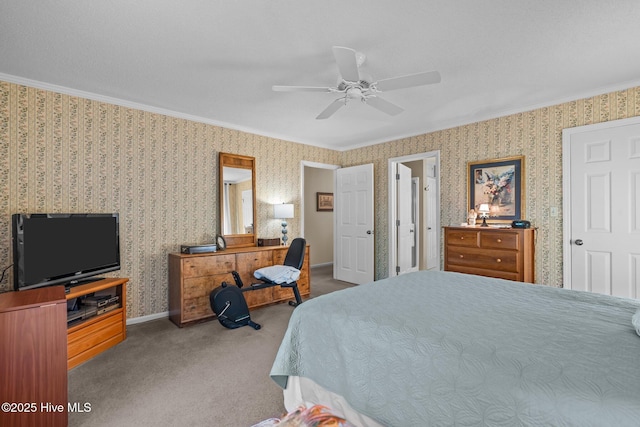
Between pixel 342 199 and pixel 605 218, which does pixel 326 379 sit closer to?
pixel 605 218

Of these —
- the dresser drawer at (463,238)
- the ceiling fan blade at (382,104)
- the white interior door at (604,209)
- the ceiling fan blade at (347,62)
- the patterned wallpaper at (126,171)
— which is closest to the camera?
the ceiling fan blade at (347,62)

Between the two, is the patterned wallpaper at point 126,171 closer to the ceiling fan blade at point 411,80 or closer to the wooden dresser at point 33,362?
the wooden dresser at point 33,362

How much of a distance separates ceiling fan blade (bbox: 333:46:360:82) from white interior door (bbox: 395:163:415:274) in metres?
3.05

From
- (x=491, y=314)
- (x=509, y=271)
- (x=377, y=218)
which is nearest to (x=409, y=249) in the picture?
(x=377, y=218)

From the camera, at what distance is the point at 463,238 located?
3635 millimetres

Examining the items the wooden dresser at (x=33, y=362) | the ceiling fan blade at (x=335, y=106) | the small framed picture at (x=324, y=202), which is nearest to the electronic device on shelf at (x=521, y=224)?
the ceiling fan blade at (x=335, y=106)

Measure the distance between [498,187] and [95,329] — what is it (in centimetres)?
453

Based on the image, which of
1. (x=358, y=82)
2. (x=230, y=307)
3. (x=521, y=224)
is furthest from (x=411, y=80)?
(x=230, y=307)

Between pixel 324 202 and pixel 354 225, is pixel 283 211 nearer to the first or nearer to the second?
pixel 354 225

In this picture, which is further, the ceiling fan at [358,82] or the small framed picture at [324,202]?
the small framed picture at [324,202]

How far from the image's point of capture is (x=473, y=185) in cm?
404

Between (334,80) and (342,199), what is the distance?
2970mm

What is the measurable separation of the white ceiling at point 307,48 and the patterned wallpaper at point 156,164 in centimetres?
22

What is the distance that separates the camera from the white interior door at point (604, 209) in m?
2.97
